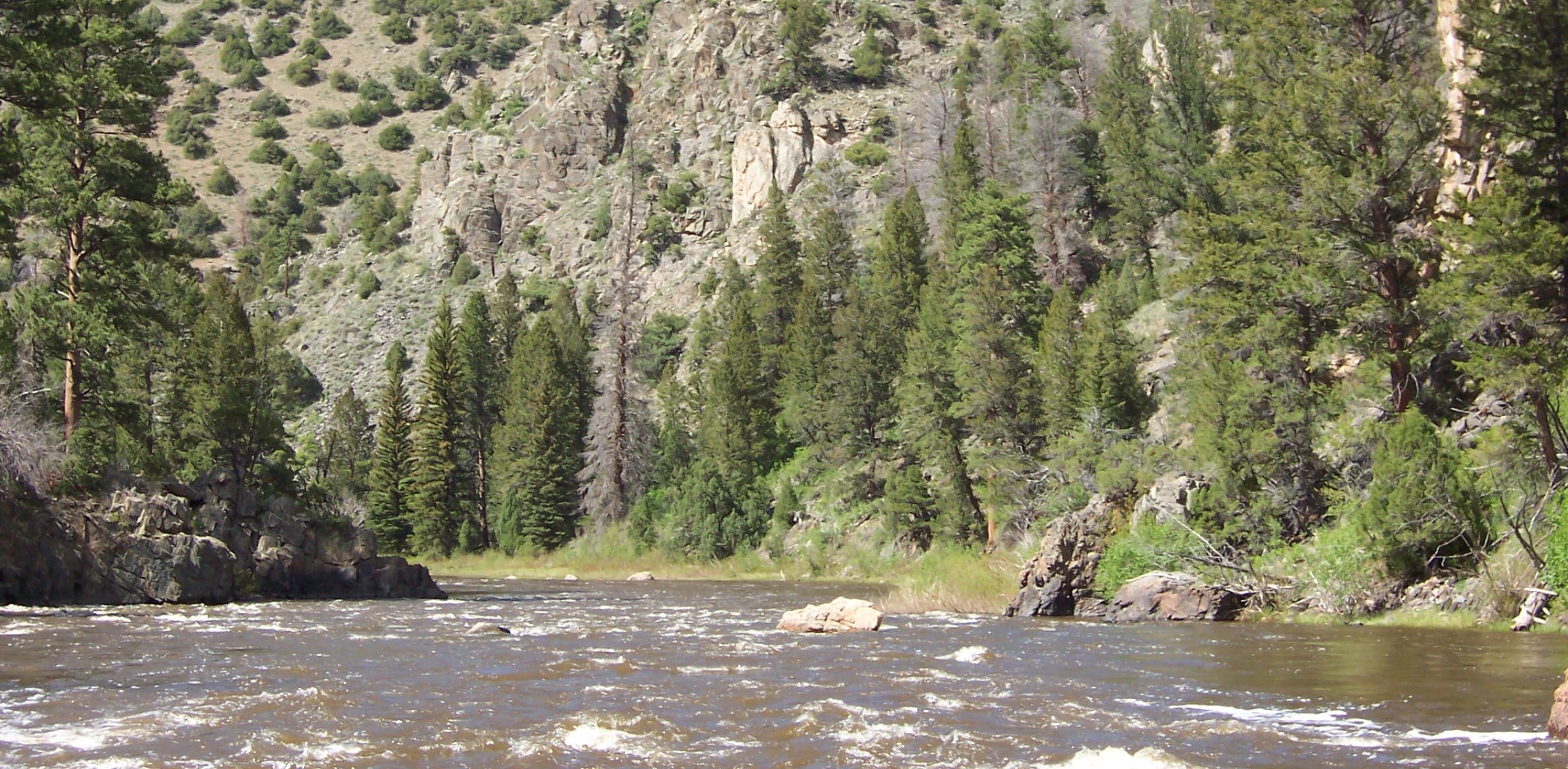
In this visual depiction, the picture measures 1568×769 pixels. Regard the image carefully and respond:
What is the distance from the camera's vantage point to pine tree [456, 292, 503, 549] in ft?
246

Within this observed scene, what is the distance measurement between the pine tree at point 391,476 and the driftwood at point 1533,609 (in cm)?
5959

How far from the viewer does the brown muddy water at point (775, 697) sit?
35.8 feet

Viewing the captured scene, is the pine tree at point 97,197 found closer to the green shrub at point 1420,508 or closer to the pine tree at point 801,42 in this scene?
the green shrub at point 1420,508

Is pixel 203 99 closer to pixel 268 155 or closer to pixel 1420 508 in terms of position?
pixel 268 155

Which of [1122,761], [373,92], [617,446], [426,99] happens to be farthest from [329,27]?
[1122,761]

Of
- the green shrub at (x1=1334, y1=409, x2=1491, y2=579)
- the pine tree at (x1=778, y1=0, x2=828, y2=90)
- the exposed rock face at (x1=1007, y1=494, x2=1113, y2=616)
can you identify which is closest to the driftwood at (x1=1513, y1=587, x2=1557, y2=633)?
the green shrub at (x1=1334, y1=409, x2=1491, y2=579)

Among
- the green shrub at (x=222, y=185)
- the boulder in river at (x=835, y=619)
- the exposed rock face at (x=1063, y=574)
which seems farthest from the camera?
the green shrub at (x=222, y=185)

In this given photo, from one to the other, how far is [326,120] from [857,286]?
10459 centimetres

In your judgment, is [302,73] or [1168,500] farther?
[302,73]

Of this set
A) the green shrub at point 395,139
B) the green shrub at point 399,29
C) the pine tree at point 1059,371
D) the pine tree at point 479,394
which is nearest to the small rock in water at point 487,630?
the pine tree at point 1059,371

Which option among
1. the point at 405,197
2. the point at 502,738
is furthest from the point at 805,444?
the point at 405,197

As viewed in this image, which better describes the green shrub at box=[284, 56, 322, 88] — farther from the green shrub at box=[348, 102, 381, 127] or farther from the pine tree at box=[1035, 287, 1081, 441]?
the pine tree at box=[1035, 287, 1081, 441]

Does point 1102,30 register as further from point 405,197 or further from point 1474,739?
point 1474,739

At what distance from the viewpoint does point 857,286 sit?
6381 cm
